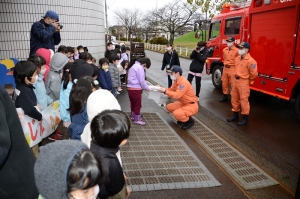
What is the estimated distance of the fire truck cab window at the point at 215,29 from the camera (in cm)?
955

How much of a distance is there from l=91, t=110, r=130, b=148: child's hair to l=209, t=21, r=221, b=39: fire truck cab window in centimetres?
852

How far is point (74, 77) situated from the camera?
394 centimetres

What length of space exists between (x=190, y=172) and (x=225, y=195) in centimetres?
63

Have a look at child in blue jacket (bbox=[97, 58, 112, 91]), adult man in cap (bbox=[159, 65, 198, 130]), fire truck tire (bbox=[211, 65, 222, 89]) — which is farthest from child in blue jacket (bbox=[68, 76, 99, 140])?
fire truck tire (bbox=[211, 65, 222, 89])

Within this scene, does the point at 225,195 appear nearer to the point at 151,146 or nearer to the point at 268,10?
the point at 151,146

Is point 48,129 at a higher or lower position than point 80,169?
lower

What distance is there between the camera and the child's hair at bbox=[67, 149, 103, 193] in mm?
1291

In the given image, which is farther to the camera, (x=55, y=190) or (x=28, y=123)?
(x=28, y=123)

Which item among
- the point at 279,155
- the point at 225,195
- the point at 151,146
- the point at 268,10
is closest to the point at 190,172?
the point at 225,195

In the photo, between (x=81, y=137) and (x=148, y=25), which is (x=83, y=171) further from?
(x=148, y=25)

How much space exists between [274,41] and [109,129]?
6166 millimetres

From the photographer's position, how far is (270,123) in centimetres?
595

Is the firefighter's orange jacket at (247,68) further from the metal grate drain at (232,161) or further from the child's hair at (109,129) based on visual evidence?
the child's hair at (109,129)

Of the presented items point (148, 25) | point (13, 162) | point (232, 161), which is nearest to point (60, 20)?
point (232, 161)
